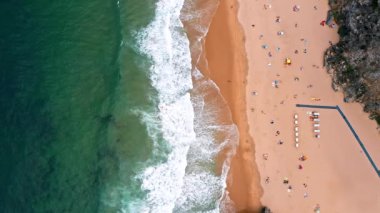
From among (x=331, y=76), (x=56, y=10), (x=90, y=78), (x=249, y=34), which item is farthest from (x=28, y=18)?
(x=331, y=76)

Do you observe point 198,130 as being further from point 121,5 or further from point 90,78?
point 121,5

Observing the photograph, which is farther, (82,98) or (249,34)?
(249,34)

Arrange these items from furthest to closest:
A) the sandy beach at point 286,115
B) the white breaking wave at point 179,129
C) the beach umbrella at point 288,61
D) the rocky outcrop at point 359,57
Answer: the beach umbrella at point 288,61 < the rocky outcrop at point 359,57 < the sandy beach at point 286,115 < the white breaking wave at point 179,129

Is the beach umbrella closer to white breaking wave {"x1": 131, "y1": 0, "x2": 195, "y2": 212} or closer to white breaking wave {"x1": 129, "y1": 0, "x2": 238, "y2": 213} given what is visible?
white breaking wave {"x1": 129, "y1": 0, "x2": 238, "y2": 213}

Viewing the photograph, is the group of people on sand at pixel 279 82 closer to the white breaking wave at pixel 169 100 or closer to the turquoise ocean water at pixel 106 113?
the turquoise ocean water at pixel 106 113

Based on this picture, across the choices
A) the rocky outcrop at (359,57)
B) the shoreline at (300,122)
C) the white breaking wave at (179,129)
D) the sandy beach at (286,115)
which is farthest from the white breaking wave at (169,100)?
the rocky outcrop at (359,57)

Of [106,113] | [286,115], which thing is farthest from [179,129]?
[286,115]
